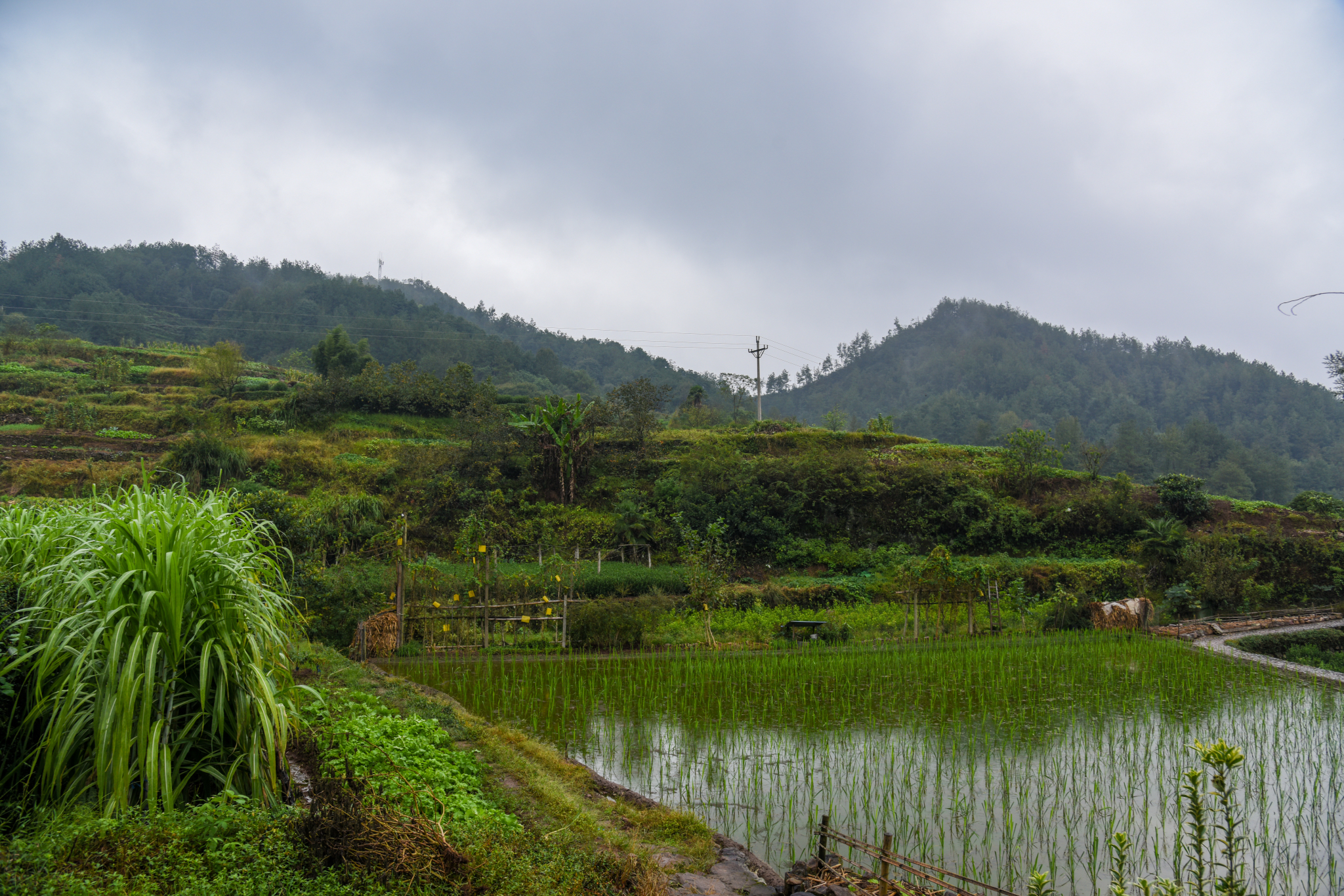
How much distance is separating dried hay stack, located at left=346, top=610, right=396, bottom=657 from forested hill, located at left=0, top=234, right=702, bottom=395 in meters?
37.1

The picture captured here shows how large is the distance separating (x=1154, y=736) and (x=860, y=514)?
1544 centimetres

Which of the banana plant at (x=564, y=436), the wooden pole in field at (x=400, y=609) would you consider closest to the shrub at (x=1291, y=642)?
the wooden pole in field at (x=400, y=609)

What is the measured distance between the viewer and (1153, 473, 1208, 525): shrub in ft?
67.7

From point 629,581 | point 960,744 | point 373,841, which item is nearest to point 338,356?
point 629,581

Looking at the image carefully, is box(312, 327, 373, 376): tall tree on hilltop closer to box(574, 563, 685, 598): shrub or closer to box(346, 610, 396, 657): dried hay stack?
box(574, 563, 685, 598): shrub

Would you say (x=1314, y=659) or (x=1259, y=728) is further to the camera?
(x=1314, y=659)

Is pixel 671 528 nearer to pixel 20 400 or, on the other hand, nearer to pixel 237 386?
pixel 237 386

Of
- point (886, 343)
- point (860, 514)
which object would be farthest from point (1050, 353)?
point (860, 514)

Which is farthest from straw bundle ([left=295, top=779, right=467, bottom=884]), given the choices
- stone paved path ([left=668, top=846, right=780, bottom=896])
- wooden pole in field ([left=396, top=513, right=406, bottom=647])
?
wooden pole in field ([left=396, top=513, right=406, bottom=647])

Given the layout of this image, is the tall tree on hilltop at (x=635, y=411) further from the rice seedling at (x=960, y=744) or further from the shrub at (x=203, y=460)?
the rice seedling at (x=960, y=744)

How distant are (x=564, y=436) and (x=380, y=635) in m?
12.4

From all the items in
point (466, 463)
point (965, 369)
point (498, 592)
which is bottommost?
point (498, 592)

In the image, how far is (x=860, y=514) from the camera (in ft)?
73.5

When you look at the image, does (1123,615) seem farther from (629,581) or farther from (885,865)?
(885,865)
